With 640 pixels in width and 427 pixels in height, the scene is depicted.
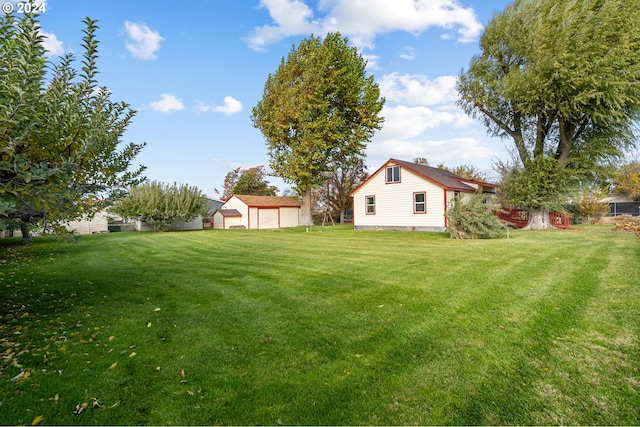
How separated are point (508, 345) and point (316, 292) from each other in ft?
10.4

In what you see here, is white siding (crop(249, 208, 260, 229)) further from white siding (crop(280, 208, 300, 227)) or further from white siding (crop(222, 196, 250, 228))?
white siding (crop(280, 208, 300, 227))

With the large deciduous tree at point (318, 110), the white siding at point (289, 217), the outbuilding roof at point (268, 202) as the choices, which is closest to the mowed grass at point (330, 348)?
the large deciduous tree at point (318, 110)

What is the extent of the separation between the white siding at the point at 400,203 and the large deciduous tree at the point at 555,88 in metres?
4.75

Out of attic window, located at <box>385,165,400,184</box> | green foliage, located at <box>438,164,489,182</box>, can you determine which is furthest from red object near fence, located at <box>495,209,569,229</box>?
green foliage, located at <box>438,164,489,182</box>

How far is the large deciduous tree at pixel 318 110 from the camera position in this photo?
25562 millimetres

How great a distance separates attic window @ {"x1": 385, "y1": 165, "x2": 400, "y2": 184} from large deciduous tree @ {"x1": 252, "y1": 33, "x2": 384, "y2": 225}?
20.7 ft

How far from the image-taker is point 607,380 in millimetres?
2939

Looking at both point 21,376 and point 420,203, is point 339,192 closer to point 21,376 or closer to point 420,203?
point 420,203

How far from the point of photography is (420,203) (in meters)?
20.2

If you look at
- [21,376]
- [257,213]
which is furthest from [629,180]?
[21,376]

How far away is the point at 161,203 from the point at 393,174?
1777 cm

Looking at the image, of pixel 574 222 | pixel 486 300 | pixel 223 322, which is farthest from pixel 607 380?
pixel 574 222

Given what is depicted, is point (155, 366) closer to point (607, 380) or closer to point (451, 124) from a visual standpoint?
point (607, 380)

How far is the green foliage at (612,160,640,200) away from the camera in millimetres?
29750
